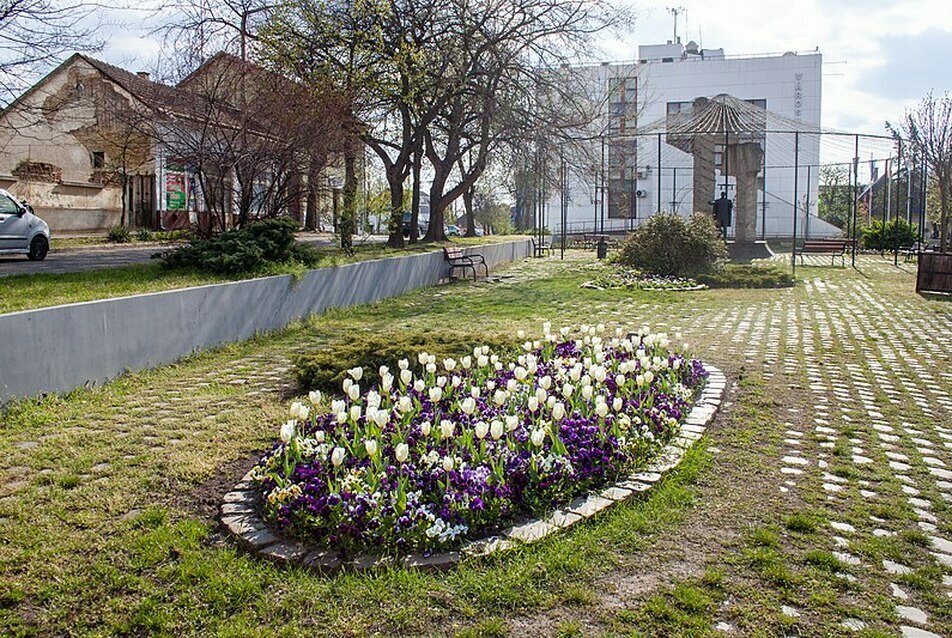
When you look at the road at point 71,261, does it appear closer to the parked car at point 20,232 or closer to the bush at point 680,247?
the parked car at point 20,232

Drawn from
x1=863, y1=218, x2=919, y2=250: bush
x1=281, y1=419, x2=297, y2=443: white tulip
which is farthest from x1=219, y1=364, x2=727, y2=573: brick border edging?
x1=863, y1=218, x2=919, y2=250: bush

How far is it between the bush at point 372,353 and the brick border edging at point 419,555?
2293 millimetres

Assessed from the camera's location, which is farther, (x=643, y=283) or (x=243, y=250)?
(x=643, y=283)

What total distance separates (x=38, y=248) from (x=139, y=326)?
26.8 feet

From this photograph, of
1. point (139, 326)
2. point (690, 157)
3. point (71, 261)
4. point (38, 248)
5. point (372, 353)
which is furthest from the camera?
point (690, 157)

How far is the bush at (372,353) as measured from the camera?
681cm

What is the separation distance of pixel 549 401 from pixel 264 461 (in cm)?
166

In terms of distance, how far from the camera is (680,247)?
19766mm

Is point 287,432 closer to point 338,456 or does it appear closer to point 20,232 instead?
point 338,456

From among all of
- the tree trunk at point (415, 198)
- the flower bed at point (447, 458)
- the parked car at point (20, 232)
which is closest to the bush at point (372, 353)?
the flower bed at point (447, 458)

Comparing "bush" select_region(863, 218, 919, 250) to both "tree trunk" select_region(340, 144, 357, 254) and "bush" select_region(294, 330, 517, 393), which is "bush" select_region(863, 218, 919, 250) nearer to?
"tree trunk" select_region(340, 144, 357, 254)

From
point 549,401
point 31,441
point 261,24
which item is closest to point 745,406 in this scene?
point 549,401

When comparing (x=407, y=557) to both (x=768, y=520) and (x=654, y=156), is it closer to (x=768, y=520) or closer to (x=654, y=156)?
(x=768, y=520)

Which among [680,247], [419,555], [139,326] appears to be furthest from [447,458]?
[680,247]
